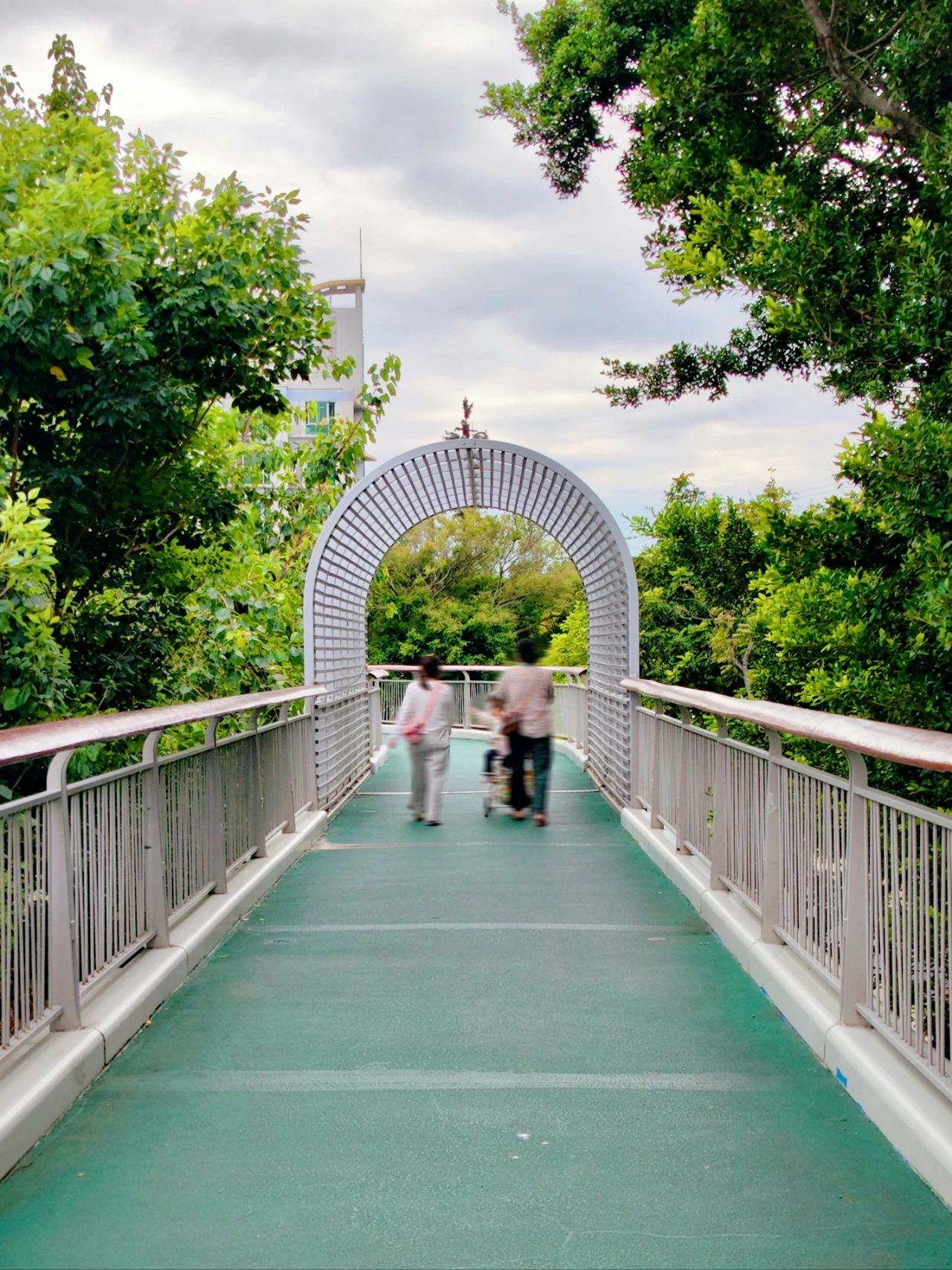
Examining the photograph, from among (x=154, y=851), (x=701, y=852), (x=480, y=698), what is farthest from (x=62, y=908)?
(x=480, y=698)

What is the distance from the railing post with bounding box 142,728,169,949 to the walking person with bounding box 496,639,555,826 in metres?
5.71

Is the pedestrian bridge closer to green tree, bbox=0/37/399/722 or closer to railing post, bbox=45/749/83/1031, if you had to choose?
railing post, bbox=45/749/83/1031

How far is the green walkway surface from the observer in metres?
2.99

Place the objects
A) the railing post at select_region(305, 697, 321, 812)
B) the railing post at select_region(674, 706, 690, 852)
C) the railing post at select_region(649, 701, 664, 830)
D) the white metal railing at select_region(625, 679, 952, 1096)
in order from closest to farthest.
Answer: the white metal railing at select_region(625, 679, 952, 1096), the railing post at select_region(674, 706, 690, 852), the railing post at select_region(649, 701, 664, 830), the railing post at select_region(305, 697, 321, 812)

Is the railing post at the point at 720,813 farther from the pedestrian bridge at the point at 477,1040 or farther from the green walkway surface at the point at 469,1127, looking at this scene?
the green walkway surface at the point at 469,1127

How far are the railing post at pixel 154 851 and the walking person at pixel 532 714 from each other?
18.7 feet

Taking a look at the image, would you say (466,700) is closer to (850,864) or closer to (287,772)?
(287,772)

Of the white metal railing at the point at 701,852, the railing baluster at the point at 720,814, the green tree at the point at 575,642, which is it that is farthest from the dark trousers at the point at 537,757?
the green tree at the point at 575,642

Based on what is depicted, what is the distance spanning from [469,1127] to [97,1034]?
4.44 ft

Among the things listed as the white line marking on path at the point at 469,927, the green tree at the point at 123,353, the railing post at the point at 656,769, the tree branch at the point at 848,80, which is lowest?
the white line marking on path at the point at 469,927

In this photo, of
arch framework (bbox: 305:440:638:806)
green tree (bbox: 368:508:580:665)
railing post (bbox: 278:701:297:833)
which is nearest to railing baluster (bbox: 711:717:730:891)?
railing post (bbox: 278:701:297:833)

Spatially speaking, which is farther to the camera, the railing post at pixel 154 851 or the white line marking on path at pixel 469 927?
the white line marking on path at pixel 469 927

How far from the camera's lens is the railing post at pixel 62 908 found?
4.09m

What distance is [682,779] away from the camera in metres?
7.91
